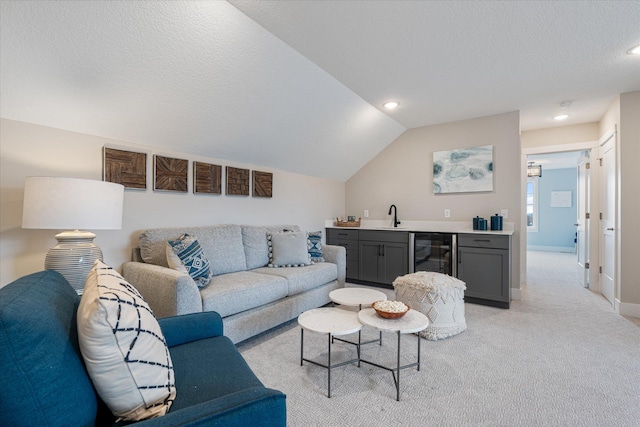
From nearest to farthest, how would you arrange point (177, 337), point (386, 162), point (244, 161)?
point (177, 337), point (244, 161), point (386, 162)

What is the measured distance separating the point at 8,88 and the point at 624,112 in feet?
17.5

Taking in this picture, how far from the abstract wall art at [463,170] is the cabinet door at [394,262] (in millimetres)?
1005

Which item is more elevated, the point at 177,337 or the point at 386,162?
the point at 386,162

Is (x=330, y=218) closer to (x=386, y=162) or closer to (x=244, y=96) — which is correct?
(x=386, y=162)

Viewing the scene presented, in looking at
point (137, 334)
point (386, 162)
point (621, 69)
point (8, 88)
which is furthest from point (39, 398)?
point (386, 162)

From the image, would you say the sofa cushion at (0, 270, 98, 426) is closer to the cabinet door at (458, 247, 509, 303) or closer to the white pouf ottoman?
the white pouf ottoman

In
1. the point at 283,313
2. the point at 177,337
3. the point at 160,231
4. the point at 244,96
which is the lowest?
the point at 283,313

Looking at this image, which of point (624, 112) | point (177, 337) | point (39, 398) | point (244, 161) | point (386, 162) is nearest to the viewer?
point (39, 398)

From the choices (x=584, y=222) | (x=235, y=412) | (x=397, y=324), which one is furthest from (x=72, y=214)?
(x=584, y=222)

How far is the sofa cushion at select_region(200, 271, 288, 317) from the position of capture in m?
2.25

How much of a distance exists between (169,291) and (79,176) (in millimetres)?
1169

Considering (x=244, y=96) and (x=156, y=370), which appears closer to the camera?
(x=156, y=370)

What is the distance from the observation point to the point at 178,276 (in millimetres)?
2043

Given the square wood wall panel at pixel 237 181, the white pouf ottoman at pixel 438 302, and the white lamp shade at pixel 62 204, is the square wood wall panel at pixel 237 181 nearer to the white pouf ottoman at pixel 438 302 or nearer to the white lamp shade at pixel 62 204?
the white lamp shade at pixel 62 204
